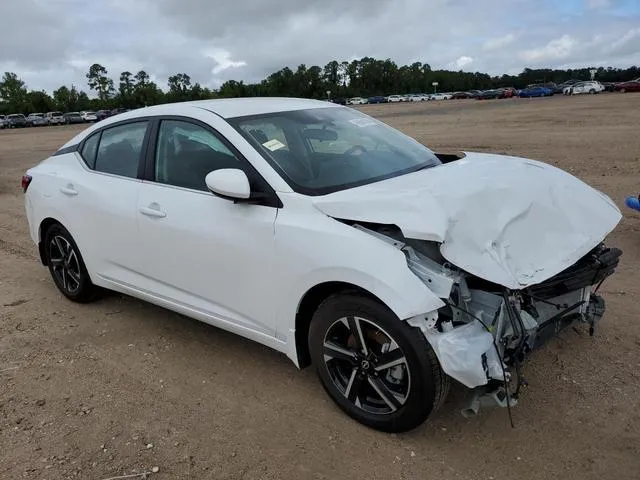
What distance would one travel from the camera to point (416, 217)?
2.88m

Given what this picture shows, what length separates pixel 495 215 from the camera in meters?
3.02

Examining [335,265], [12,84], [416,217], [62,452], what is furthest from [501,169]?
[12,84]

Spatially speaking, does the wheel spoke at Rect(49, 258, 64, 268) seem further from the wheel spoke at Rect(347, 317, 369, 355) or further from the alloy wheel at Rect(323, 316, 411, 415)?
the wheel spoke at Rect(347, 317, 369, 355)

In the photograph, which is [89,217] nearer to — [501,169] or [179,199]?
[179,199]

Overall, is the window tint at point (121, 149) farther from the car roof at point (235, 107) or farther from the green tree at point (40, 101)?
the green tree at point (40, 101)

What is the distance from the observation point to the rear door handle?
4.65 metres

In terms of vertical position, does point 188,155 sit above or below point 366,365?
above

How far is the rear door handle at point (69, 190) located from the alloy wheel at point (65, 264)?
440 mm

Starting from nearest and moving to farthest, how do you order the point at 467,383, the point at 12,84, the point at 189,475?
the point at 467,383, the point at 189,475, the point at 12,84

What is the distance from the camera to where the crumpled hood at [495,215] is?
2.78 meters

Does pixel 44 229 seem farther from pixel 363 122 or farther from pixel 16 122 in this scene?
pixel 16 122

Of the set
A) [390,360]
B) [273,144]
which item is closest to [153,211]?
[273,144]

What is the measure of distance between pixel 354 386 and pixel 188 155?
6.27 ft

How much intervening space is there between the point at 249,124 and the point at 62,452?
2.21 metres
